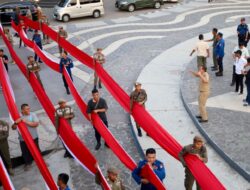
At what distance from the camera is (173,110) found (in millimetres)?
12219

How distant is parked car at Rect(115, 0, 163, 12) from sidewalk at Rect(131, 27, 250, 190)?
31.4 ft

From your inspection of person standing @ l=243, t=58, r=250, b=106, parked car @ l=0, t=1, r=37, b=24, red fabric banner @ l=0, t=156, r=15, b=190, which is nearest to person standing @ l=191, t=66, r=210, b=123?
person standing @ l=243, t=58, r=250, b=106

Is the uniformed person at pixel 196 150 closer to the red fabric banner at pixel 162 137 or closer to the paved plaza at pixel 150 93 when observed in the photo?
the red fabric banner at pixel 162 137

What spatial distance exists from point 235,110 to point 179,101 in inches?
73.1

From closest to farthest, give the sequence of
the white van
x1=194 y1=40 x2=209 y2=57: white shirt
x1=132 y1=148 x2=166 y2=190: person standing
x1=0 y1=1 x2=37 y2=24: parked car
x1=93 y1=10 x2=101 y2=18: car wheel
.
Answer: x1=132 y1=148 x2=166 y2=190: person standing < x1=194 y1=40 x2=209 y2=57: white shirt < x1=0 y1=1 x2=37 y2=24: parked car < the white van < x1=93 y1=10 x2=101 y2=18: car wheel

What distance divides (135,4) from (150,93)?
16516mm

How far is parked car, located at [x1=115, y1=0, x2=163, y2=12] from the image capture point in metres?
28.6

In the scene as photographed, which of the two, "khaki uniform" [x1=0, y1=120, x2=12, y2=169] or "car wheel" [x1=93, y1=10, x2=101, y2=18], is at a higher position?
"car wheel" [x1=93, y1=10, x2=101, y2=18]

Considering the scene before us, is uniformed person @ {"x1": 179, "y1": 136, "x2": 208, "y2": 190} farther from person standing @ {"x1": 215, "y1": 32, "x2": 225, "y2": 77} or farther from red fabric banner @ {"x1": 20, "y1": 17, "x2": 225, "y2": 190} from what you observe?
person standing @ {"x1": 215, "y1": 32, "x2": 225, "y2": 77}

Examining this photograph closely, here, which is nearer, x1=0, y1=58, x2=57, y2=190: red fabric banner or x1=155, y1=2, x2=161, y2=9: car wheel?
x1=0, y1=58, x2=57, y2=190: red fabric banner

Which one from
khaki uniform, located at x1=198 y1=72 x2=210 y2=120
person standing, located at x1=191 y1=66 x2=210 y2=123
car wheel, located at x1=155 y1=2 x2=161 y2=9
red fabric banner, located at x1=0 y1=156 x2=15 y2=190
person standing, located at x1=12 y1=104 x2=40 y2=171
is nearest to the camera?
red fabric banner, located at x1=0 y1=156 x2=15 y2=190

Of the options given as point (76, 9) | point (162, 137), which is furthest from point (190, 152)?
point (76, 9)

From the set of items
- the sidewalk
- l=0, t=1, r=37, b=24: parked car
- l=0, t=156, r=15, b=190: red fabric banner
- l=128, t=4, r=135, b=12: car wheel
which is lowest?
the sidewalk

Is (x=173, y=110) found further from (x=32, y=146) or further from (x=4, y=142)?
(x=4, y=142)
